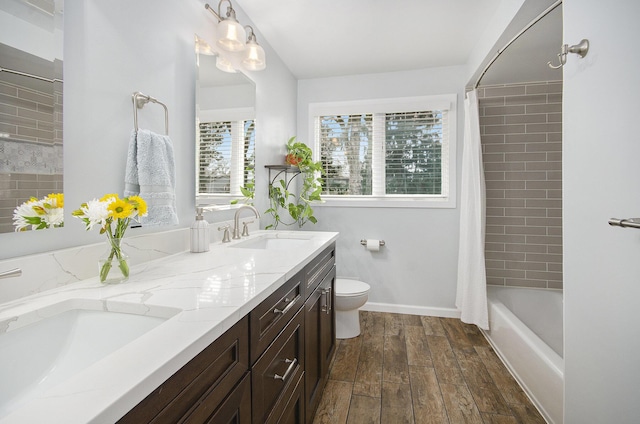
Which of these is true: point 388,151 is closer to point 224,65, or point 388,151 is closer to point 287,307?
point 224,65

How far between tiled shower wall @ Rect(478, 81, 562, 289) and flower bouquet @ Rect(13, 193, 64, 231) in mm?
3221

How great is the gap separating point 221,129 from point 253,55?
1.76 feet

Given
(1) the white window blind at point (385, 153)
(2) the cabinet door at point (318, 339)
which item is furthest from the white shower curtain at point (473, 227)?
(2) the cabinet door at point (318, 339)

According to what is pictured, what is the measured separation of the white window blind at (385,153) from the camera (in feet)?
10.3

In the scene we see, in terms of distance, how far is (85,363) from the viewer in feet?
2.48

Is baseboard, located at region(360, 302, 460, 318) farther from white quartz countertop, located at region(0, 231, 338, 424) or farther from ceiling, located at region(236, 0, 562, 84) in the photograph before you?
ceiling, located at region(236, 0, 562, 84)

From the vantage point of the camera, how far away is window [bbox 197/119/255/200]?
1754mm

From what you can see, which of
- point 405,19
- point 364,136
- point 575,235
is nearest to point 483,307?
point 575,235

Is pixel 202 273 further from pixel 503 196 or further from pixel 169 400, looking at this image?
pixel 503 196

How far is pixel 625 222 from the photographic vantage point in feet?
3.11

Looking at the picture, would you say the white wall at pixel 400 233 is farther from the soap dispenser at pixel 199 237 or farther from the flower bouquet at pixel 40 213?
the flower bouquet at pixel 40 213

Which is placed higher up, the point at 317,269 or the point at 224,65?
the point at 224,65

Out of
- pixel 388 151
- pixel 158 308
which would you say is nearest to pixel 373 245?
pixel 388 151

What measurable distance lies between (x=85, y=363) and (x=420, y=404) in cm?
170
